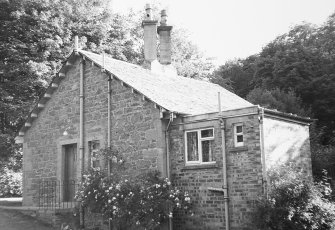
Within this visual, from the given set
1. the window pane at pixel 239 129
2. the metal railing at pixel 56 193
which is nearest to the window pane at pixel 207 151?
the window pane at pixel 239 129

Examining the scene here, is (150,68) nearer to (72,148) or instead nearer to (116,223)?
(72,148)

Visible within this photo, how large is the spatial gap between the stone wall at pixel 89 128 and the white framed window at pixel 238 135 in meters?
2.72

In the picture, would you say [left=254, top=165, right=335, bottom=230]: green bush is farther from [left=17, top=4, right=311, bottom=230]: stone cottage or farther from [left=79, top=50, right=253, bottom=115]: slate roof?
[left=79, top=50, right=253, bottom=115]: slate roof

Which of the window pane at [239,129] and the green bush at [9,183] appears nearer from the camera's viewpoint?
the window pane at [239,129]

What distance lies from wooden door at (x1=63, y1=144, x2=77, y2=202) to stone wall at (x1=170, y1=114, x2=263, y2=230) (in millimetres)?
5214

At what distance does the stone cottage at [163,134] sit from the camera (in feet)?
50.0

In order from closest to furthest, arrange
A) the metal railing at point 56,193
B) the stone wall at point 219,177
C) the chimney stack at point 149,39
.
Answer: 1. the stone wall at point 219,177
2. the metal railing at point 56,193
3. the chimney stack at point 149,39

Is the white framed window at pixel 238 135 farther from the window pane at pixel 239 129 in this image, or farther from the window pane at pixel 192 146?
the window pane at pixel 192 146

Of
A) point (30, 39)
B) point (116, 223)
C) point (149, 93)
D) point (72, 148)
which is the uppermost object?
point (30, 39)

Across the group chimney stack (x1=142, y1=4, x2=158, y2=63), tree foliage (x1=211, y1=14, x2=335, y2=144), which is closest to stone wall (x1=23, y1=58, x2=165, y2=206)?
chimney stack (x1=142, y1=4, x2=158, y2=63)

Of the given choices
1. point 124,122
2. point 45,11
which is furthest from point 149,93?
point 45,11

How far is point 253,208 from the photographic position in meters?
14.2

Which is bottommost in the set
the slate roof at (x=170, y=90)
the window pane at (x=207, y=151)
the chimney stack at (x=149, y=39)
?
the window pane at (x=207, y=151)

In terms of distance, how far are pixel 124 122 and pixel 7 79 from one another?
41.9ft
